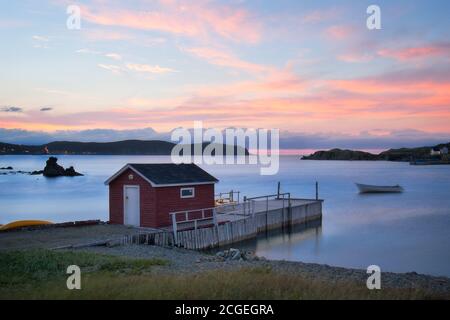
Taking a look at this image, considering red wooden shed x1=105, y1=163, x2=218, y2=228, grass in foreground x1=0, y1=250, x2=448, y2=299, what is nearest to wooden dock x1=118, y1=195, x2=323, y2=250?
red wooden shed x1=105, y1=163, x2=218, y2=228

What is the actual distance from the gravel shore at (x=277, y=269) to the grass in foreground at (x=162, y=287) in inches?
85.4

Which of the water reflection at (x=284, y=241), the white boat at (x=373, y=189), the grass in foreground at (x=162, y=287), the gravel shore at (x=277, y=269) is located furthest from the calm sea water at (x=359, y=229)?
the grass in foreground at (x=162, y=287)

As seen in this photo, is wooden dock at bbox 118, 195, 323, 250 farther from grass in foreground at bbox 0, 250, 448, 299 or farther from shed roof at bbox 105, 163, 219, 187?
grass in foreground at bbox 0, 250, 448, 299

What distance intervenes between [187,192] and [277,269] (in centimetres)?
1135

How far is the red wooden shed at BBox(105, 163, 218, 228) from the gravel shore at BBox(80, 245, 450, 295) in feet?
12.2

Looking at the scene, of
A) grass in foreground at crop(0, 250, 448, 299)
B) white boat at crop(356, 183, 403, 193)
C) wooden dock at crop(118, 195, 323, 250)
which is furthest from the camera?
white boat at crop(356, 183, 403, 193)

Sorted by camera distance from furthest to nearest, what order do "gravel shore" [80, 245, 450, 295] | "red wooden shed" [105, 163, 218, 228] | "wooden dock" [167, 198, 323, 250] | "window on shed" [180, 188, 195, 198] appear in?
"window on shed" [180, 188, 195, 198]
"wooden dock" [167, 198, 323, 250]
"red wooden shed" [105, 163, 218, 228]
"gravel shore" [80, 245, 450, 295]

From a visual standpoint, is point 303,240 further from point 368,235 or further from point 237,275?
point 237,275

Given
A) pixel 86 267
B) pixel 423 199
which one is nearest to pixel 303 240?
pixel 86 267

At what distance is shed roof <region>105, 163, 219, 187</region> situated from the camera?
2491cm

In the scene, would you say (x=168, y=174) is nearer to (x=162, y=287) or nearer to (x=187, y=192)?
(x=187, y=192)

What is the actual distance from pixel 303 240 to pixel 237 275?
915 inches

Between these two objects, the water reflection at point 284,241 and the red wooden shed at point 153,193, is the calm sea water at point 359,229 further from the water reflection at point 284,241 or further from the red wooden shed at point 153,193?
the red wooden shed at point 153,193

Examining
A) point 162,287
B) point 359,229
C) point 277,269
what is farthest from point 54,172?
point 162,287
